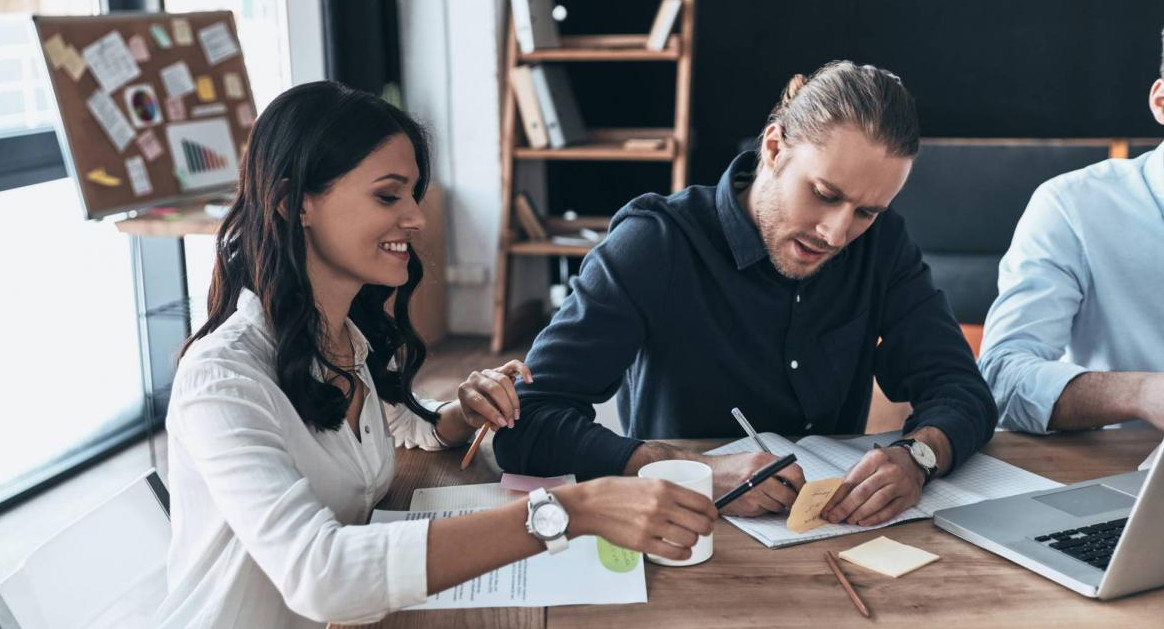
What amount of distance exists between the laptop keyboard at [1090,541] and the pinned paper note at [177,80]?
2.65m

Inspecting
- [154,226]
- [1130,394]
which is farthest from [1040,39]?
[154,226]

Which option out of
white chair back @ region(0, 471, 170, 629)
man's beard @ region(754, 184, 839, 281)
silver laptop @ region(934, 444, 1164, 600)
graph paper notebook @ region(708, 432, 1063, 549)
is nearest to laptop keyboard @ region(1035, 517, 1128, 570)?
silver laptop @ region(934, 444, 1164, 600)

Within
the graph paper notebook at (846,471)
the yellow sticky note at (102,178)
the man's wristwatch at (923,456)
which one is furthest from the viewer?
the yellow sticky note at (102,178)

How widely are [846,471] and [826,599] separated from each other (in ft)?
1.09

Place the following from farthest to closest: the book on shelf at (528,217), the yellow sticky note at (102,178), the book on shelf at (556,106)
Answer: the book on shelf at (528,217) < the book on shelf at (556,106) < the yellow sticky note at (102,178)

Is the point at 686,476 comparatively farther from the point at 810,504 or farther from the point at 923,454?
the point at 923,454

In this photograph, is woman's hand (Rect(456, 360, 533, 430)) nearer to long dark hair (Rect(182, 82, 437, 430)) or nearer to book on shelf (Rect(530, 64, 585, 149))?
long dark hair (Rect(182, 82, 437, 430))

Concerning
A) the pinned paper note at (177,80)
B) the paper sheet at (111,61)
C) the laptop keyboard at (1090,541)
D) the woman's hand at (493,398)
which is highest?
the paper sheet at (111,61)

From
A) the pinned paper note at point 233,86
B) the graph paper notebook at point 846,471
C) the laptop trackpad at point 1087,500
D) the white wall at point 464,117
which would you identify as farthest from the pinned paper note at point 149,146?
the laptop trackpad at point 1087,500

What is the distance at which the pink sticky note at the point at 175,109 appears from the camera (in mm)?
3047

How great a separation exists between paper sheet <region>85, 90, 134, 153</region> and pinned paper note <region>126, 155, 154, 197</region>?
0.05m

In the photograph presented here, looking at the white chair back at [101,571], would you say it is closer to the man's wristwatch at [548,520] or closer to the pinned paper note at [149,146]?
the man's wristwatch at [548,520]

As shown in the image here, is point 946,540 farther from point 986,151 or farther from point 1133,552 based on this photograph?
point 986,151

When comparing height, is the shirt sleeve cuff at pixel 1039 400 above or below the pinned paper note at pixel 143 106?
below
